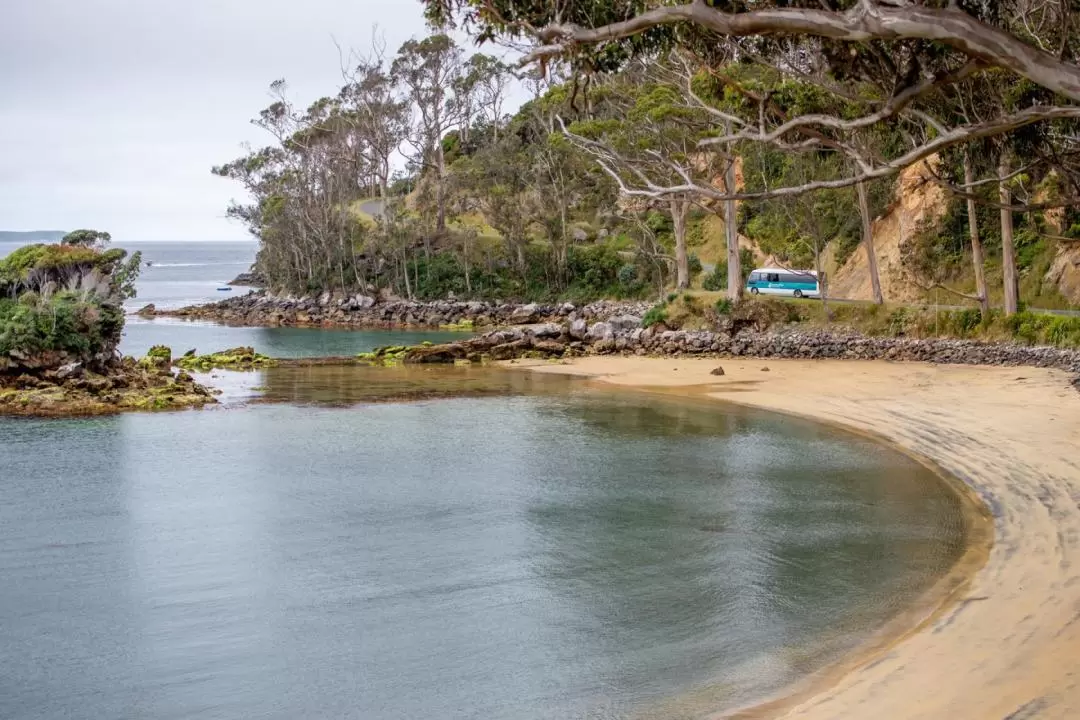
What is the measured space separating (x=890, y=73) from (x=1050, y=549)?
245 inches

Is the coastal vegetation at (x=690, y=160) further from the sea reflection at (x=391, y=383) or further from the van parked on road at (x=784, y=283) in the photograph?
the sea reflection at (x=391, y=383)

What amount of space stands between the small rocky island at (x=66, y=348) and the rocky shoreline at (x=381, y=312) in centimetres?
2480

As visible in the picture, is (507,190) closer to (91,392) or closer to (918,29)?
(91,392)

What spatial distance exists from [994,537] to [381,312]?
2119 inches

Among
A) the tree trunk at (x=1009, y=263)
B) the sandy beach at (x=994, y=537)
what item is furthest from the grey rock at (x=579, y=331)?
the tree trunk at (x=1009, y=263)

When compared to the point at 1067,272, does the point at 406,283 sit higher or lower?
higher

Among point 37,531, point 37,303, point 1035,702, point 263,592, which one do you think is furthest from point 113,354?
point 1035,702

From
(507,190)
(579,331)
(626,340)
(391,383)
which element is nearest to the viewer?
(391,383)

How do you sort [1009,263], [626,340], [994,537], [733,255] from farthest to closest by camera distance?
1. [626,340]
2. [733,255]
3. [1009,263]
4. [994,537]

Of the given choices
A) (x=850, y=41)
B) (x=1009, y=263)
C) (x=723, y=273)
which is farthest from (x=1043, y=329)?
(x=723, y=273)

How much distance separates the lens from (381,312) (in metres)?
65.4

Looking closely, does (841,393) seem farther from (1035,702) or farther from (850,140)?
(1035,702)

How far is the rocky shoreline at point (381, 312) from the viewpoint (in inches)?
2227

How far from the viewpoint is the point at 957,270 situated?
39.8 meters
